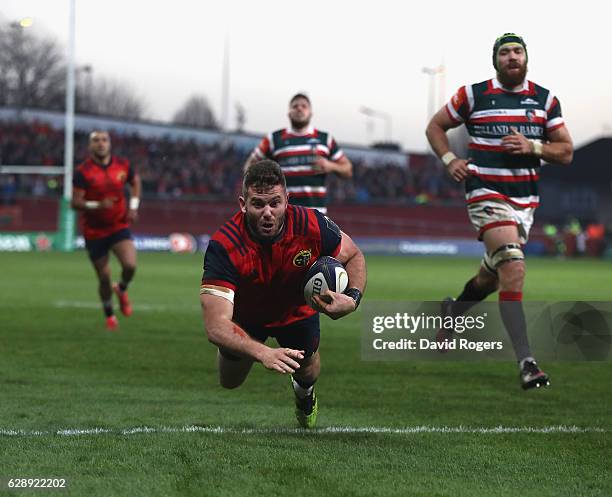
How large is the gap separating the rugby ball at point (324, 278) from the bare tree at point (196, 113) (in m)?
111

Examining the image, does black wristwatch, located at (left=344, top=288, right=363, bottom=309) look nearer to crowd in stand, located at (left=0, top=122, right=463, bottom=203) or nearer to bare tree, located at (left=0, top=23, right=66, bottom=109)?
crowd in stand, located at (left=0, top=122, right=463, bottom=203)

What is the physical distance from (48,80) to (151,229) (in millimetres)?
23816

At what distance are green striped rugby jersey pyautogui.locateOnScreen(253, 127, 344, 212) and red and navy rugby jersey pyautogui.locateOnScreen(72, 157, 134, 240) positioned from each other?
6.29ft

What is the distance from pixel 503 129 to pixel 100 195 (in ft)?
19.1

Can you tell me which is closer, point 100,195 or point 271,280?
point 271,280

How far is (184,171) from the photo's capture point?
51875mm

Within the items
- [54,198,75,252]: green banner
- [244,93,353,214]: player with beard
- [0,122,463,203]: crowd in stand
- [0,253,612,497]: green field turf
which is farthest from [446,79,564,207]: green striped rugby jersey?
[0,122,463,203]: crowd in stand

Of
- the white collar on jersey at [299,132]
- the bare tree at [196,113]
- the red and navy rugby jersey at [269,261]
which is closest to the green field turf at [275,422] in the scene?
the red and navy rugby jersey at [269,261]

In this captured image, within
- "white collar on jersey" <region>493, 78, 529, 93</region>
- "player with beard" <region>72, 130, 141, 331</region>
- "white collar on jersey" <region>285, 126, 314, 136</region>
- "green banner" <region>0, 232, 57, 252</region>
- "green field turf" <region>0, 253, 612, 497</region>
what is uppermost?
"white collar on jersey" <region>493, 78, 529, 93</region>

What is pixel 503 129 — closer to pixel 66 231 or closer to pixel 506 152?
pixel 506 152

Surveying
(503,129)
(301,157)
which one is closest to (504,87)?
(503,129)

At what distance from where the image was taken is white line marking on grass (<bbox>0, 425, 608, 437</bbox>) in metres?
5.87

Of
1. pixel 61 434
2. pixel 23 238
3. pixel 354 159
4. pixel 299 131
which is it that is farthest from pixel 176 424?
pixel 354 159

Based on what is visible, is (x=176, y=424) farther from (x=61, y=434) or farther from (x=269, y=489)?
(x=269, y=489)
